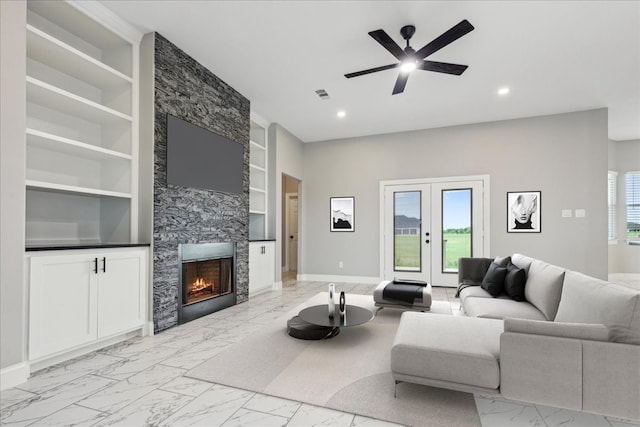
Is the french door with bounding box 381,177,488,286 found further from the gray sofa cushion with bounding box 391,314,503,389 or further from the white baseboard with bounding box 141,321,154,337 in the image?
the white baseboard with bounding box 141,321,154,337

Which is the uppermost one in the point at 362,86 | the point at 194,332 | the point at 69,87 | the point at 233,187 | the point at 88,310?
the point at 362,86

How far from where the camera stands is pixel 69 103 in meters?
2.88

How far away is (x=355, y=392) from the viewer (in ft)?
7.04

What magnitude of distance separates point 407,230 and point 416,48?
3.74 metres

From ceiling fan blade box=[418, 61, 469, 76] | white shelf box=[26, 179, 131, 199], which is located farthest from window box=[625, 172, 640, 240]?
white shelf box=[26, 179, 131, 199]

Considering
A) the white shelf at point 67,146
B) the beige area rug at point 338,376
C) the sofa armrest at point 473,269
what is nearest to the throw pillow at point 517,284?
the sofa armrest at point 473,269

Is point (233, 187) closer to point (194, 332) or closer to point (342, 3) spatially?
point (194, 332)

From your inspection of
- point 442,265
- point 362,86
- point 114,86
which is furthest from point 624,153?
point 114,86

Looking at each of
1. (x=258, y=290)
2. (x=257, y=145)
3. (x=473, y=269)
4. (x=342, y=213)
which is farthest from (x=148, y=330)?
(x=342, y=213)

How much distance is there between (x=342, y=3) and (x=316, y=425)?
3414 millimetres

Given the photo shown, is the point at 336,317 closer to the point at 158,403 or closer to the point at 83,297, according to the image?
the point at 158,403

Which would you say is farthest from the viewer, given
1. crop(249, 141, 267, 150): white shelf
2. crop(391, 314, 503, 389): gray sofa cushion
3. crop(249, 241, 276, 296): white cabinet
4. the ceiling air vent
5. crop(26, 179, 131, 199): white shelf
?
crop(249, 141, 267, 150): white shelf

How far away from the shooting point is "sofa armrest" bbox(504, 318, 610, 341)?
171cm

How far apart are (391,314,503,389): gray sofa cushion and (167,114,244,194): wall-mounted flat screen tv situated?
3.01m
